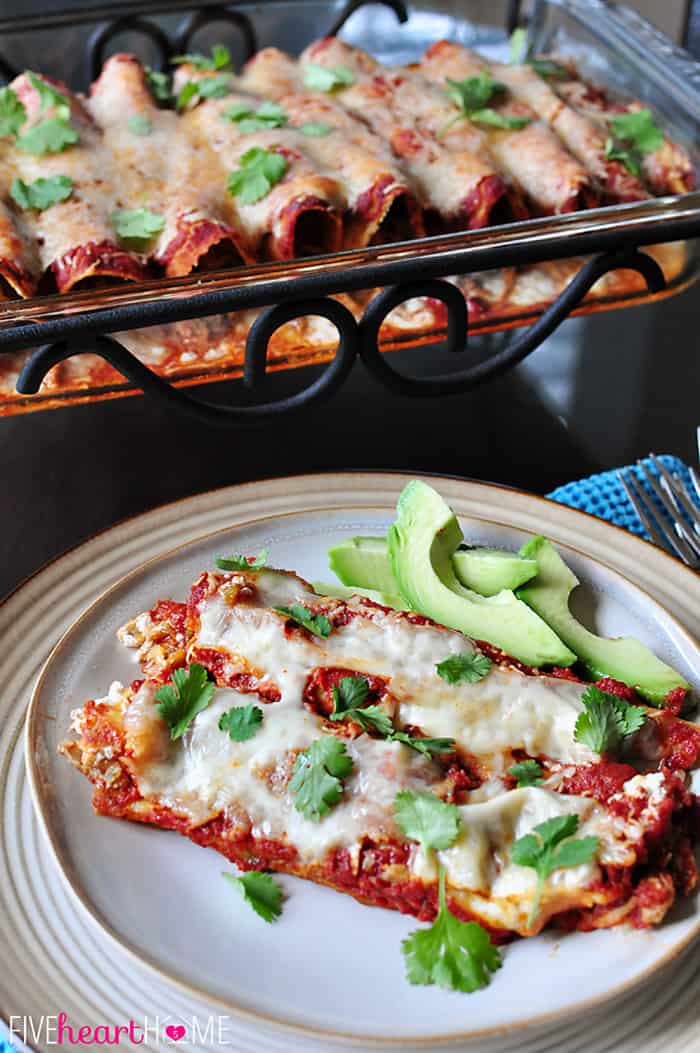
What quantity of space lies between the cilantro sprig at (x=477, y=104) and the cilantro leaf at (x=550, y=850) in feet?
4.39

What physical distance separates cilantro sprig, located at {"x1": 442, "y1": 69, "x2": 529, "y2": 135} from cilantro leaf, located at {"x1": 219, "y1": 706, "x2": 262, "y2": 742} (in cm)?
125

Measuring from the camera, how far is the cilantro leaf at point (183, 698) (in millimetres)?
941

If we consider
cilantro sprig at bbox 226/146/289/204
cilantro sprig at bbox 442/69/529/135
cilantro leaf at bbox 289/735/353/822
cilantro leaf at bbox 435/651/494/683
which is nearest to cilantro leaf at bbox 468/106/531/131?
cilantro sprig at bbox 442/69/529/135

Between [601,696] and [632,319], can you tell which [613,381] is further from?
[601,696]

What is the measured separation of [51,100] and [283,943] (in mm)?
1428

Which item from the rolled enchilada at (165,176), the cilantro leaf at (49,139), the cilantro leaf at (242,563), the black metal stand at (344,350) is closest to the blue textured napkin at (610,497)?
the black metal stand at (344,350)

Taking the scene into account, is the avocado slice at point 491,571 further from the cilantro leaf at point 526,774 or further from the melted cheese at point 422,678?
the cilantro leaf at point 526,774

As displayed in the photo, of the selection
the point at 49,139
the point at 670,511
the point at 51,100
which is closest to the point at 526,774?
the point at 670,511

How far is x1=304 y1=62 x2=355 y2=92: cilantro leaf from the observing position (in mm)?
2025

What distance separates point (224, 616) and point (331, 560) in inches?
7.5

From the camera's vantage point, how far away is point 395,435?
1723 millimetres

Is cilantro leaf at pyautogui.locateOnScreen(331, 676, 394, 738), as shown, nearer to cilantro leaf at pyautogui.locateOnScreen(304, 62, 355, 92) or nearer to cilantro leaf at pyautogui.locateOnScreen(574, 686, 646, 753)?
cilantro leaf at pyautogui.locateOnScreen(574, 686, 646, 753)

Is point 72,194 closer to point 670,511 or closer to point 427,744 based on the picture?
point 670,511

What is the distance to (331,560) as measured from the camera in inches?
46.6
